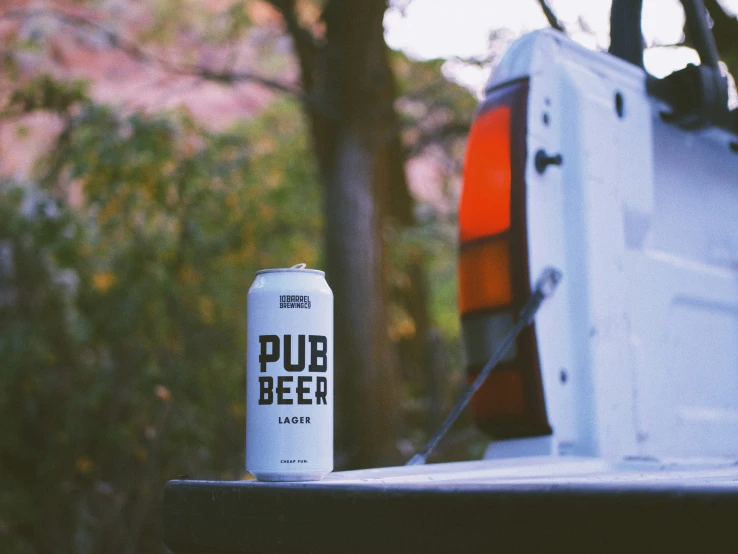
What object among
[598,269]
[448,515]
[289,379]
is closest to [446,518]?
[448,515]

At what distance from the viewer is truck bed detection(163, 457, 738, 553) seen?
110cm

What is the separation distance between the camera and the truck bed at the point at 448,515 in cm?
110

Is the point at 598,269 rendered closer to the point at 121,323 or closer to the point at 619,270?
the point at 619,270

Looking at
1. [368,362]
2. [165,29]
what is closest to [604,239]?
[368,362]

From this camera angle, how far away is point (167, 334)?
654 centimetres

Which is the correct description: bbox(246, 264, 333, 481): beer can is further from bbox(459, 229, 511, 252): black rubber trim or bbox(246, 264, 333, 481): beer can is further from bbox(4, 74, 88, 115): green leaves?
bbox(4, 74, 88, 115): green leaves

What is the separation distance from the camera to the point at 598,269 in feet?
7.76

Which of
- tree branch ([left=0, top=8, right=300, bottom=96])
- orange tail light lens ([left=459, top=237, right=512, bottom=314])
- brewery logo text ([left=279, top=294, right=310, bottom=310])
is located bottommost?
brewery logo text ([left=279, top=294, right=310, bottom=310])

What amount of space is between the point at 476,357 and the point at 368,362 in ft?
13.3

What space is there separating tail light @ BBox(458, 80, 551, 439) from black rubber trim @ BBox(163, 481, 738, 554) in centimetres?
96

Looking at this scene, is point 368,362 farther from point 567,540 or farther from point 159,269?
point 567,540

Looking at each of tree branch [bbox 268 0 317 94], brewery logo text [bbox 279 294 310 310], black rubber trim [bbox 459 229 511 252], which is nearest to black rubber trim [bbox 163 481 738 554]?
brewery logo text [bbox 279 294 310 310]

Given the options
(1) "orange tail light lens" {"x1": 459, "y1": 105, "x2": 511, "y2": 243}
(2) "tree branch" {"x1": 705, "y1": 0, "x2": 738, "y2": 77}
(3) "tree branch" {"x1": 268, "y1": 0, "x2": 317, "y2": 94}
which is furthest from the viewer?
(3) "tree branch" {"x1": 268, "y1": 0, "x2": 317, "y2": 94}

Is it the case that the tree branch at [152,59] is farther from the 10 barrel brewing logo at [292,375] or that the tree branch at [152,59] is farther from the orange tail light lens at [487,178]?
the 10 barrel brewing logo at [292,375]
